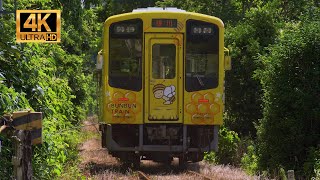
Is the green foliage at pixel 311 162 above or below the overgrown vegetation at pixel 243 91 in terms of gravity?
below

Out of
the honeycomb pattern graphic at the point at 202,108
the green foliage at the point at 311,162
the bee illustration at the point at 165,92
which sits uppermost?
the bee illustration at the point at 165,92

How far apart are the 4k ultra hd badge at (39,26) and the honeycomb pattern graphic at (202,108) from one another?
593 centimetres

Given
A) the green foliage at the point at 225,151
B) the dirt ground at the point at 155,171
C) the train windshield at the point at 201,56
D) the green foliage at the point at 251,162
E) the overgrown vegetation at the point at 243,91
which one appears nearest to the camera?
the overgrown vegetation at the point at 243,91

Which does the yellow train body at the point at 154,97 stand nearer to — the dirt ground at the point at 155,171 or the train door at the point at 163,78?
the train door at the point at 163,78

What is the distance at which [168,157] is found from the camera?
13.9 metres

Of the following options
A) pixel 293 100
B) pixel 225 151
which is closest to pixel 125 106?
pixel 293 100

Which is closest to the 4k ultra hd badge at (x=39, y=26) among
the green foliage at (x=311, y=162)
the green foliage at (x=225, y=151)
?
the green foliage at (x=311, y=162)

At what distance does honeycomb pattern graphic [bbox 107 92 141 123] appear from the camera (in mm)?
12742

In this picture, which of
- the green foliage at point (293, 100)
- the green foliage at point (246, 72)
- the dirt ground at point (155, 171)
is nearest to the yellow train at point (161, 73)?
the dirt ground at point (155, 171)

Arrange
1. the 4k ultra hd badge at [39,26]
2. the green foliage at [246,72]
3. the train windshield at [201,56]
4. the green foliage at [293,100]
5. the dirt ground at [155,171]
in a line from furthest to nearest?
1. the green foliage at [246,72]
2. the green foliage at [293,100]
3. the train windshield at [201,56]
4. the dirt ground at [155,171]
5. the 4k ultra hd badge at [39,26]

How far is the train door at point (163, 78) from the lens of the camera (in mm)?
12719

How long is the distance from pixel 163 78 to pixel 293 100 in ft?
10.2

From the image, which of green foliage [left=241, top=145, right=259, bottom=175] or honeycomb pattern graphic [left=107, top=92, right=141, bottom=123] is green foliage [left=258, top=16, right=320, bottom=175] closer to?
green foliage [left=241, top=145, right=259, bottom=175]

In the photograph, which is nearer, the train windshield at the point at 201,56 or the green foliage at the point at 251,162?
the train windshield at the point at 201,56
